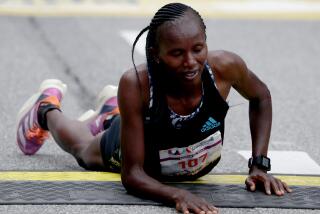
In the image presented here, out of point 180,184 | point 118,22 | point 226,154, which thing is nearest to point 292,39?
point 118,22

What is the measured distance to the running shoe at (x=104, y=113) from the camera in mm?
7438

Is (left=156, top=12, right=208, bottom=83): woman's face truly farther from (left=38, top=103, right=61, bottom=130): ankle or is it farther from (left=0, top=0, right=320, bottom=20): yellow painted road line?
(left=0, top=0, right=320, bottom=20): yellow painted road line

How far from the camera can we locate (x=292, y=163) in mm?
7305

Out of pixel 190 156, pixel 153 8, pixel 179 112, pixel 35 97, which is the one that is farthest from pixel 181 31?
pixel 153 8

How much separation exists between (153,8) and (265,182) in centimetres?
856

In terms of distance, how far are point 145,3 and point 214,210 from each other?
914cm

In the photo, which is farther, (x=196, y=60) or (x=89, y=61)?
(x=89, y=61)

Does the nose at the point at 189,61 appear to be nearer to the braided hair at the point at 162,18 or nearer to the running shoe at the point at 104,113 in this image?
the braided hair at the point at 162,18

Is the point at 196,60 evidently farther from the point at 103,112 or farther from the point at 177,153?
the point at 103,112

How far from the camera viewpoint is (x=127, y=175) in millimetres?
6035

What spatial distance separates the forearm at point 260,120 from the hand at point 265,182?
0.67 feet

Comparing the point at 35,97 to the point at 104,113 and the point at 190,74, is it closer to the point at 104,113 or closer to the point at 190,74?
the point at 104,113

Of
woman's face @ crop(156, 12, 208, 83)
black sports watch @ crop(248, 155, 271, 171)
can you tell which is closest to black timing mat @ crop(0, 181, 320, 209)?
black sports watch @ crop(248, 155, 271, 171)

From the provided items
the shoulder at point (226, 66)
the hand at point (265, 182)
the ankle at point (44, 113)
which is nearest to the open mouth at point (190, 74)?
the shoulder at point (226, 66)
